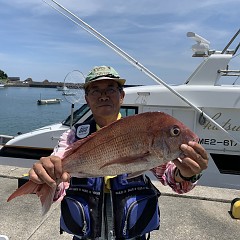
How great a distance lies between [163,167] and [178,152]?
18.9 inches

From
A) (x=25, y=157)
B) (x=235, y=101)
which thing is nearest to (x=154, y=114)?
(x=235, y=101)

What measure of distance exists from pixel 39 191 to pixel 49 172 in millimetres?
139

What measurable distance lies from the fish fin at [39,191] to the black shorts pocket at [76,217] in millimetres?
349

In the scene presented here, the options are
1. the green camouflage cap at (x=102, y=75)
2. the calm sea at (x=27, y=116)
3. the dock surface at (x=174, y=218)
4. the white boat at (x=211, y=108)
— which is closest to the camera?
the green camouflage cap at (x=102, y=75)

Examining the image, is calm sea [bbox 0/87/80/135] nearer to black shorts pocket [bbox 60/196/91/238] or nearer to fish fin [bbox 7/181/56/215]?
black shorts pocket [bbox 60/196/91/238]

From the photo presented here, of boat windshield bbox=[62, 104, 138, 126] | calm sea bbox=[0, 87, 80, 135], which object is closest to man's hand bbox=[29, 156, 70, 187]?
boat windshield bbox=[62, 104, 138, 126]

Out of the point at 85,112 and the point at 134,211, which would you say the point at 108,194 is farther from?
the point at 85,112

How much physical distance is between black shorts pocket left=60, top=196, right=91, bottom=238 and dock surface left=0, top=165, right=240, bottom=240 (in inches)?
70.8

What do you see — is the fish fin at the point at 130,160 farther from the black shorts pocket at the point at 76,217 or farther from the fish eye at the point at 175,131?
the black shorts pocket at the point at 76,217

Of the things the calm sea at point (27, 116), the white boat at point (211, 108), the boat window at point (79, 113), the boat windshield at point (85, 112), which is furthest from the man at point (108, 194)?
the calm sea at point (27, 116)

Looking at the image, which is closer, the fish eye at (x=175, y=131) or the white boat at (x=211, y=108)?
the fish eye at (x=175, y=131)

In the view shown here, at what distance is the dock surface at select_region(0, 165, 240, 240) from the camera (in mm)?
3721

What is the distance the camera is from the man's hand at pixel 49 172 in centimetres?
154

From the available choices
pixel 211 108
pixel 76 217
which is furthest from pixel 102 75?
pixel 211 108
